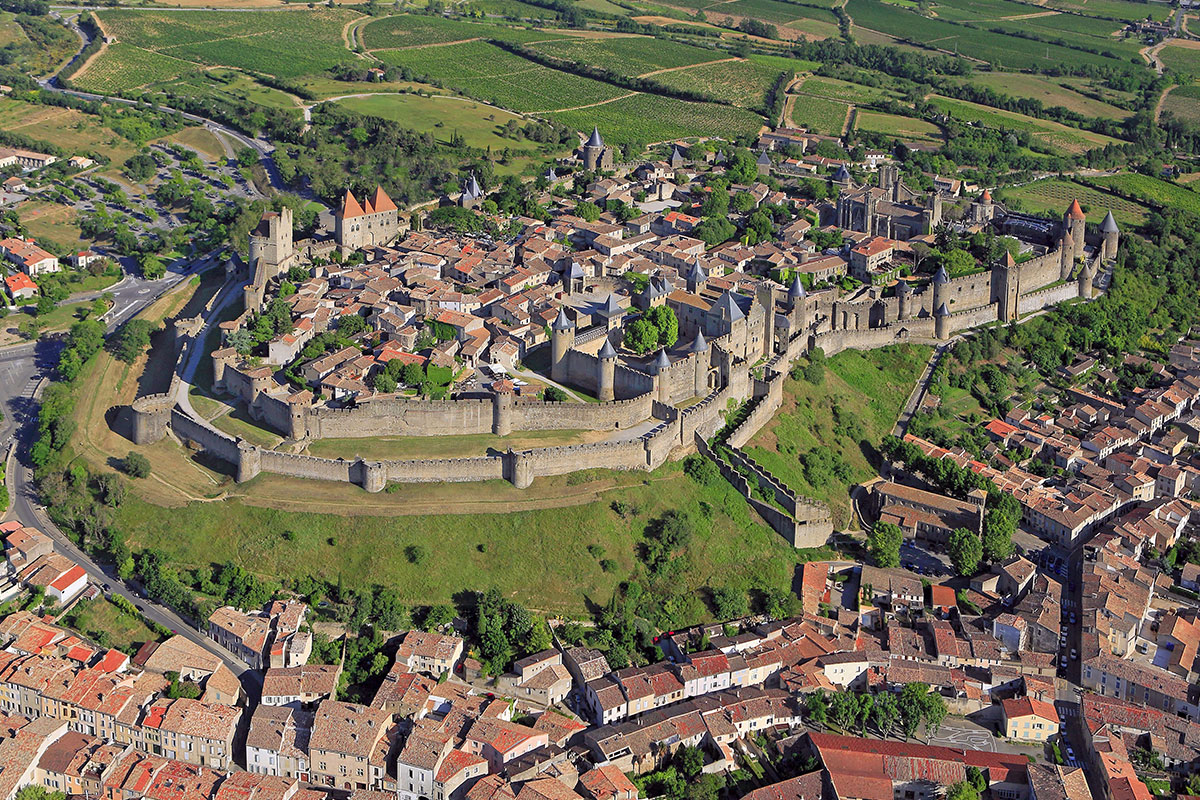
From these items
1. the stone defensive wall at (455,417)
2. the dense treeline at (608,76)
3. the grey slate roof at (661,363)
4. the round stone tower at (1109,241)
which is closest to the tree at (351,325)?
the stone defensive wall at (455,417)

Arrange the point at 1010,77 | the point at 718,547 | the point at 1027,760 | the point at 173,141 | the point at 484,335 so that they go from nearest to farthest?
the point at 1027,760 < the point at 718,547 < the point at 484,335 < the point at 173,141 < the point at 1010,77

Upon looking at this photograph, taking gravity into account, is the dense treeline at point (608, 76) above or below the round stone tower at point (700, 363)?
above

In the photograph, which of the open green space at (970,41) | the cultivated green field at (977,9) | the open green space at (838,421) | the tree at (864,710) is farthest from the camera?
the cultivated green field at (977,9)

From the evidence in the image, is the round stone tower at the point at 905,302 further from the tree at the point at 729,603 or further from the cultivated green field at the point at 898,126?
the cultivated green field at the point at 898,126

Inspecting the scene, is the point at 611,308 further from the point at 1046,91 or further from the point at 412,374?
the point at 1046,91

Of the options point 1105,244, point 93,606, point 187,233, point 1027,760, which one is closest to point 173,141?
point 187,233

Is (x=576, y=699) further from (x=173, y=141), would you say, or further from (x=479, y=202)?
(x=173, y=141)
